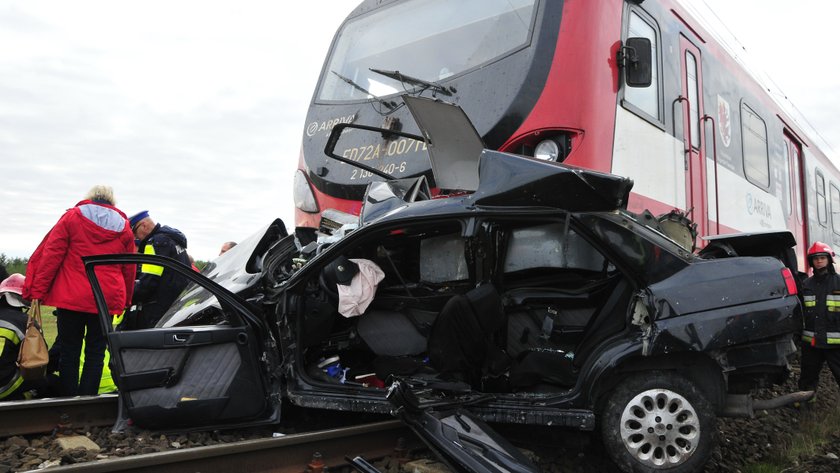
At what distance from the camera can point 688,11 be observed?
6.71 meters

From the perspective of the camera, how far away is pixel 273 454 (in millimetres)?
3281

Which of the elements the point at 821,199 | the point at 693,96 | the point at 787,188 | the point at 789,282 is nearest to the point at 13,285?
the point at 789,282

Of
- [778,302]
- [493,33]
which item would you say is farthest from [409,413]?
[493,33]

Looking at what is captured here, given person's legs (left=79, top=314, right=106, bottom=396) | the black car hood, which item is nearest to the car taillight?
the black car hood

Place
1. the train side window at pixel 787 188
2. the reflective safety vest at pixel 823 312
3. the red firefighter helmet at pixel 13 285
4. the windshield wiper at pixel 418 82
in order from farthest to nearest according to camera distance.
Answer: the train side window at pixel 787 188
the reflective safety vest at pixel 823 312
the windshield wiper at pixel 418 82
the red firefighter helmet at pixel 13 285

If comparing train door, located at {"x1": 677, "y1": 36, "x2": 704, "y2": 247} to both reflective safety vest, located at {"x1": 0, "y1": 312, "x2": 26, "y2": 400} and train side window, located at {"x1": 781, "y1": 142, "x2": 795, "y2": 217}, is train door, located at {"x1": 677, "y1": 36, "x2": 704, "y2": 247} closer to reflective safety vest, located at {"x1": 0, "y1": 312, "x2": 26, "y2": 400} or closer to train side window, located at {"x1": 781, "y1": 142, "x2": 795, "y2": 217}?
train side window, located at {"x1": 781, "y1": 142, "x2": 795, "y2": 217}

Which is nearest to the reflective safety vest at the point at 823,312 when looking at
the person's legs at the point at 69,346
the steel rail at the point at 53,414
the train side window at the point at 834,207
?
the steel rail at the point at 53,414

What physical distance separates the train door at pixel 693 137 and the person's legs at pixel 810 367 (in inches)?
53.6

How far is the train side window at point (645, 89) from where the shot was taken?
5355 mm

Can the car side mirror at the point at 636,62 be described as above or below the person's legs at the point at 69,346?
above

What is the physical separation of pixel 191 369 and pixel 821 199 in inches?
430

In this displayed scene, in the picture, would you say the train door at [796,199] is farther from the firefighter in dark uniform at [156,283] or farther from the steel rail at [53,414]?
the steel rail at [53,414]

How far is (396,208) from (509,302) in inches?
33.5

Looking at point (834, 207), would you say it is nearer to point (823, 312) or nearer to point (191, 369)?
point (823, 312)
